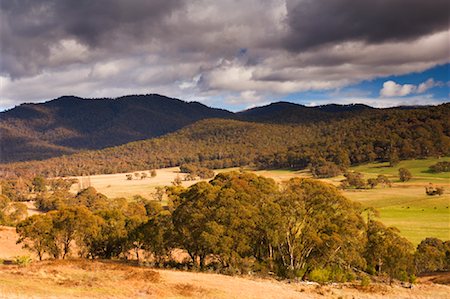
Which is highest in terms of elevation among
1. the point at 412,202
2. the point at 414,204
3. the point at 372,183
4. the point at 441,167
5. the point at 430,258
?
the point at 441,167

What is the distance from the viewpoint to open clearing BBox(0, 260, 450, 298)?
84.4 feet

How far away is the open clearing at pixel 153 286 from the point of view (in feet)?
84.4

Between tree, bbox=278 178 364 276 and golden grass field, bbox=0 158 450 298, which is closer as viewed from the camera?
golden grass field, bbox=0 158 450 298

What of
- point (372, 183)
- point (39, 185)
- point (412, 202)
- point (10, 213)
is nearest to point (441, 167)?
point (372, 183)

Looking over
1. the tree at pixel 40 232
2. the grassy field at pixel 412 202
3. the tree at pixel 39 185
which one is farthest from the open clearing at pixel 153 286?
the tree at pixel 39 185

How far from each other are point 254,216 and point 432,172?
13495 centimetres

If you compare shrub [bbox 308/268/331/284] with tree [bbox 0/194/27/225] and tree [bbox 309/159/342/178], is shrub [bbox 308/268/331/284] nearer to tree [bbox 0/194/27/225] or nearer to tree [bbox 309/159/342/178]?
tree [bbox 0/194/27/225]

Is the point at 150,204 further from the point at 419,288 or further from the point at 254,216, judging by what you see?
the point at 419,288

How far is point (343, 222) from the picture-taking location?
38.0 m

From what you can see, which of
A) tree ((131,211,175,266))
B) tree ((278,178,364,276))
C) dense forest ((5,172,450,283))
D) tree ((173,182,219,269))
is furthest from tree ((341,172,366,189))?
tree ((173,182,219,269))

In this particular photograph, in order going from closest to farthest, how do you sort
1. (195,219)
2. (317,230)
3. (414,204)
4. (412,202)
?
(317,230) → (195,219) → (414,204) → (412,202)

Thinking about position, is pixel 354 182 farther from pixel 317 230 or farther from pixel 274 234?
pixel 274 234

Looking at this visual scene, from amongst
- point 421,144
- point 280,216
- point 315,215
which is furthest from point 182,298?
point 421,144

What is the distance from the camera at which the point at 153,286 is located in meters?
28.0
